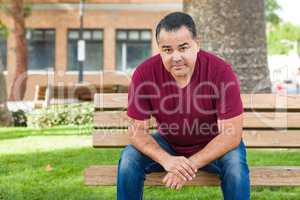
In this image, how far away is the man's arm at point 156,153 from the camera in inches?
158

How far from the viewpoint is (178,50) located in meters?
4.07

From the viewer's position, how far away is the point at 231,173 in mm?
3949

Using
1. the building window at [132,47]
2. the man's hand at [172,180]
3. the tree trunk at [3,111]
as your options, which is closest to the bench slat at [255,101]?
the man's hand at [172,180]

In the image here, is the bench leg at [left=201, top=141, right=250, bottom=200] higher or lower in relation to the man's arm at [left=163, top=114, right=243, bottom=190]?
lower

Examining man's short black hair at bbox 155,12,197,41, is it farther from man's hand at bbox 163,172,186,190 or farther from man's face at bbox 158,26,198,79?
man's hand at bbox 163,172,186,190

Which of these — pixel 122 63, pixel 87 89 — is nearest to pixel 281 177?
pixel 87 89

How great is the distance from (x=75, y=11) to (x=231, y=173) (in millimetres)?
30148

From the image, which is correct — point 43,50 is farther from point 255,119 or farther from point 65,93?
point 255,119

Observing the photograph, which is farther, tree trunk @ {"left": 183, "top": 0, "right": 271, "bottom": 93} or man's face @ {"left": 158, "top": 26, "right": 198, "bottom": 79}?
tree trunk @ {"left": 183, "top": 0, "right": 271, "bottom": 93}

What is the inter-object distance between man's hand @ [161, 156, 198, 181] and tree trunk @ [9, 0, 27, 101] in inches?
839

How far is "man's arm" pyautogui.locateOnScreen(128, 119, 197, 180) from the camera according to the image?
13.1 feet

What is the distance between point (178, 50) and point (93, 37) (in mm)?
29298

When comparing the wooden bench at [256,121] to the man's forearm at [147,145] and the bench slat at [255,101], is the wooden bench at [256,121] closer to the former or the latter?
the bench slat at [255,101]

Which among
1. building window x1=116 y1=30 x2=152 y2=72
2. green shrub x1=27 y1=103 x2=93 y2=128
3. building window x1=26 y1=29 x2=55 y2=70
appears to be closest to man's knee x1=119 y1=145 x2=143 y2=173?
green shrub x1=27 y1=103 x2=93 y2=128
